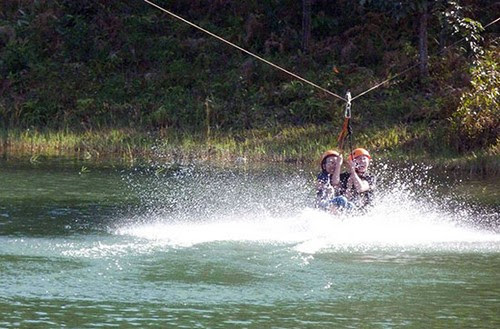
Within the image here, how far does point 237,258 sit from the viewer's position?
12992 millimetres

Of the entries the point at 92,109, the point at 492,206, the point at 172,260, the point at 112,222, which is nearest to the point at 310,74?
the point at 92,109

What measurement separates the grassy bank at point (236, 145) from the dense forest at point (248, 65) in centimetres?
49

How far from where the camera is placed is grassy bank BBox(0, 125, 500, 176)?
24500mm

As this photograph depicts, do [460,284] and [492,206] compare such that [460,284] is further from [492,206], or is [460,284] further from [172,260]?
[492,206]

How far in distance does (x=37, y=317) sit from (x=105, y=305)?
27.5 inches

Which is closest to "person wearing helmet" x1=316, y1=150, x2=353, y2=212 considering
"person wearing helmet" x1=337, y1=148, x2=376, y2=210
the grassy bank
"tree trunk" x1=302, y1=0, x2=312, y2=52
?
"person wearing helmet" x1=337, y1=148, x2=376, y2=210

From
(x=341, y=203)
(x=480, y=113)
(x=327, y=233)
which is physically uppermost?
(x=480, y=113)

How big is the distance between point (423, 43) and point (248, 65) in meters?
4.56

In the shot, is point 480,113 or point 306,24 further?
point 306,24

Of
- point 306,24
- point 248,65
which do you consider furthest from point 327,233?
point 306,24

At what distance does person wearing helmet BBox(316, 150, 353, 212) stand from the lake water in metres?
0.17

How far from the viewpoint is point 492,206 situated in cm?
1798

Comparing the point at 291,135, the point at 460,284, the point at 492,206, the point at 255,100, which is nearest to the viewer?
the point at 460,284

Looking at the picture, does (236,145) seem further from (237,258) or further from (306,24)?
(237,258)
